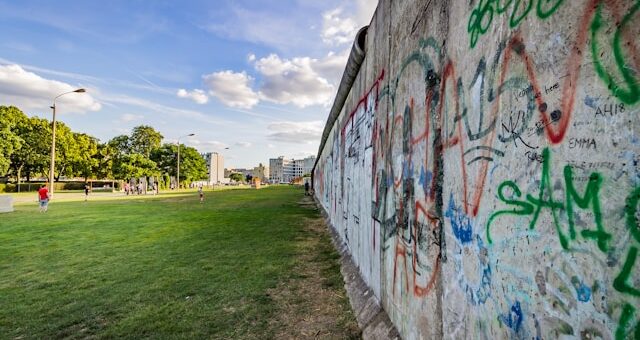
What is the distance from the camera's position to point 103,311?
4828mm

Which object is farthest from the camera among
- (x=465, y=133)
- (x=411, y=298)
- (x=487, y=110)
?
(x=411, y=298)

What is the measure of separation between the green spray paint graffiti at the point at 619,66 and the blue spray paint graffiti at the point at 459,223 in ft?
3.76

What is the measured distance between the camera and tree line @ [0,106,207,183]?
1652 inches

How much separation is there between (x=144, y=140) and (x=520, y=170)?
251ft

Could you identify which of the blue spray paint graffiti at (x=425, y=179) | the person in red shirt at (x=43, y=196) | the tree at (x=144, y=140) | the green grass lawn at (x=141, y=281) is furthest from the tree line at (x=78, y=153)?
the blue spray paint graffiti at (x=425, y=179)

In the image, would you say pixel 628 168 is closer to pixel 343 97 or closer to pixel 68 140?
pixel 343 97

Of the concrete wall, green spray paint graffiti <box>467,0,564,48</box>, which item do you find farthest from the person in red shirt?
green spray paint graffiti <box>467,0,564,48</box>

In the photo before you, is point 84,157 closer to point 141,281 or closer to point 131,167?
point 131,167

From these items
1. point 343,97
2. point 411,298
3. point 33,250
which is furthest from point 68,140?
point 411,298

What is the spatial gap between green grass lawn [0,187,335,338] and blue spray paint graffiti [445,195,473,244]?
278 centimetres

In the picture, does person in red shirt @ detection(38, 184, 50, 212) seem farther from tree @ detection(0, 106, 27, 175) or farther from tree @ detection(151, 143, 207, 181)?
tree @ detection(151, 143, 207, 181)

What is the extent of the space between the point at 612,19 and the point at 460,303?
5.64 feet

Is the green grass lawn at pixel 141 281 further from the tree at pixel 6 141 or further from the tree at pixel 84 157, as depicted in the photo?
the tree at pixel 84 157

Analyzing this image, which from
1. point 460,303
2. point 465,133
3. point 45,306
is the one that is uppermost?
point 465,133
